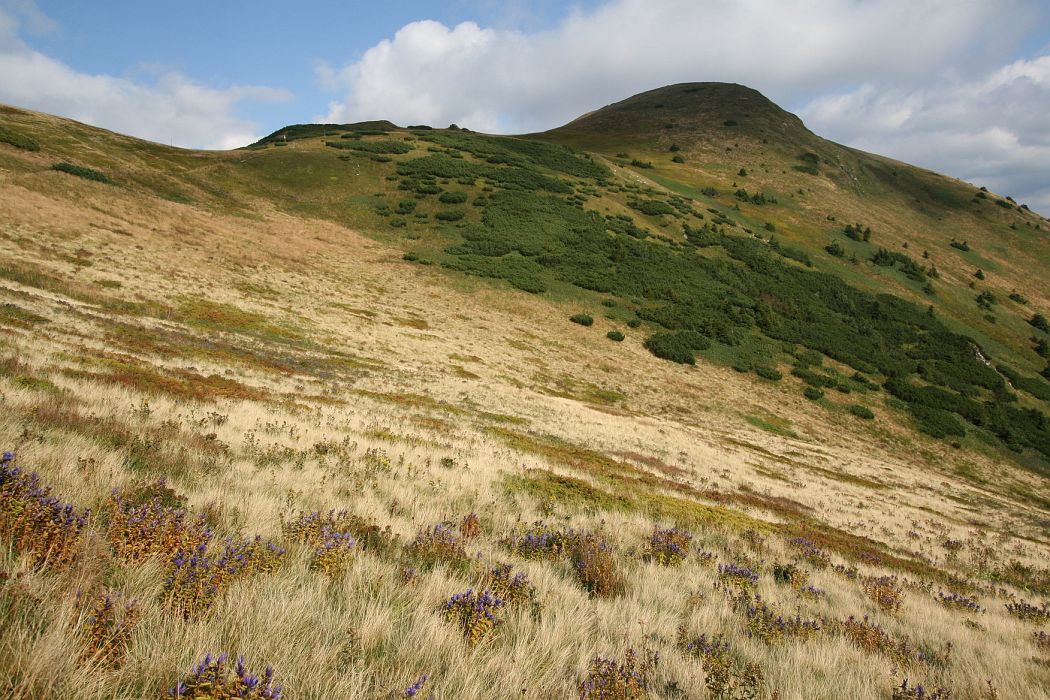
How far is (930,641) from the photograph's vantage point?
221 inches

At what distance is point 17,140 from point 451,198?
138 ft

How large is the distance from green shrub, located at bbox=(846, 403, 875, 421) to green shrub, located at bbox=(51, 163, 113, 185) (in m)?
71.9

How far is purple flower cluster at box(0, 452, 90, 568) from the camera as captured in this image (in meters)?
2.85

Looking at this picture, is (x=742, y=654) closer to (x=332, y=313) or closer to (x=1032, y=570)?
(x=1032, y=570)

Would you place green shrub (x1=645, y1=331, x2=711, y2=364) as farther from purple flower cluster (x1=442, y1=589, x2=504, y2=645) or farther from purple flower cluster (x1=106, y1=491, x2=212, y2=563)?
purple flower cluster (x1=106, y1=491, x2=212, y2=563)

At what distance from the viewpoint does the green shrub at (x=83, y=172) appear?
42597mm

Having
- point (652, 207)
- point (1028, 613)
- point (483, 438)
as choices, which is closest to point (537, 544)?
point (1028, 613)

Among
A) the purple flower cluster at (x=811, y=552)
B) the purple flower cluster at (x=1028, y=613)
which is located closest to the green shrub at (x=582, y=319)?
the purple flower cluster at (x=811, y=552)

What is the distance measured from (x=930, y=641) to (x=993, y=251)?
5028 inches

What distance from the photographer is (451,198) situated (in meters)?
66.8

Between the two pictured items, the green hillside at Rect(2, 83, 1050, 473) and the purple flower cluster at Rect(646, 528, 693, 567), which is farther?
the green hillside at Rect(2, 83, 1050, 473)

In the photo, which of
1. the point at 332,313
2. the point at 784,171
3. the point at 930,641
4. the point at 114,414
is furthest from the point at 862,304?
the point at 114,414

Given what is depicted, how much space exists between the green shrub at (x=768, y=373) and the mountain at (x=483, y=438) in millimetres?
764

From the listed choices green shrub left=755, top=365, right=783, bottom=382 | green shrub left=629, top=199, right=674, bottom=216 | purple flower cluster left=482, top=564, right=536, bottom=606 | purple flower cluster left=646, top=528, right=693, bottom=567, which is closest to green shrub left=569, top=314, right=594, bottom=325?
green shrub left=755, top=365, right=783, bottom=382
